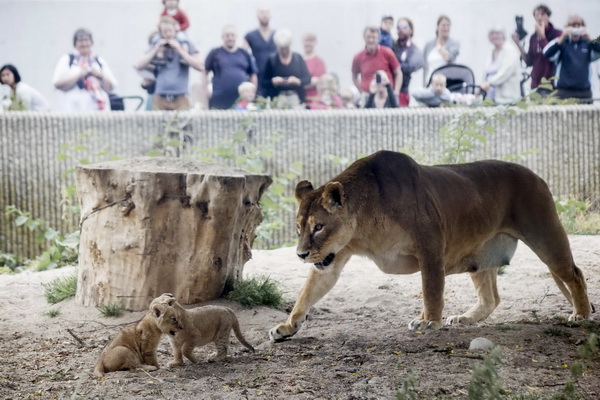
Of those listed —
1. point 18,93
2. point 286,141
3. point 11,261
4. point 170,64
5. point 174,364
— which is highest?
point 170,64

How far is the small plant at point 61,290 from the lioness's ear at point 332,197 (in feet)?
8.29

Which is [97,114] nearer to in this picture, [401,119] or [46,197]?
[46,197]

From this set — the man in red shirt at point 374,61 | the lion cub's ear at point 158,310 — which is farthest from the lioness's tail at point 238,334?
the man in red shirt at point 374,61

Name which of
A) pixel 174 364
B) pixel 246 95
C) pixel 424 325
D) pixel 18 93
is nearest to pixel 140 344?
pixel 174 364

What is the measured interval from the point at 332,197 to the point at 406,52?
7035 millimetres

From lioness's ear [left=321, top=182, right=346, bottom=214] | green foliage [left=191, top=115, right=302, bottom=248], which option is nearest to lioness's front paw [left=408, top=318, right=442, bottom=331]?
lioness's ear [left=321, top=182, right=346, bottom=214]

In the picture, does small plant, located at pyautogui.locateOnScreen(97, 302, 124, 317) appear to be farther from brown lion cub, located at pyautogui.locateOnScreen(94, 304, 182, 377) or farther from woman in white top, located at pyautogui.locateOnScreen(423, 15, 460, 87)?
woman in white top, located at pyautogui.locateOnScreen(423, 15, 460, 87)

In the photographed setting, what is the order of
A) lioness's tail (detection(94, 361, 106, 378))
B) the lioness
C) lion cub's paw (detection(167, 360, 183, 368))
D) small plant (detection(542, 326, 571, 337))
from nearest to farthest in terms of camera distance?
lioness's tail (detection(94, 361, 106, 378)) → lion cub's paw (detection(167, 360, 183, 368)) → small plant (detection(542, 326, 571, 337)) → the lioness

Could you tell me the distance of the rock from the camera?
15.1 ft

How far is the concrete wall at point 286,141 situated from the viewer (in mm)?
10555

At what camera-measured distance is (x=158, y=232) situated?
19.5ft

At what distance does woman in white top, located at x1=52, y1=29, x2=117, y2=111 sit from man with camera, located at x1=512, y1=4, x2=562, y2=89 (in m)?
6.07

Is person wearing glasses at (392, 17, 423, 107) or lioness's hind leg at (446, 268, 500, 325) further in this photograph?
person wearing glasses at (392, 17, 423, 107)

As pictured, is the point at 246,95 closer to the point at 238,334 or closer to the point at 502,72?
the point at 502,72
